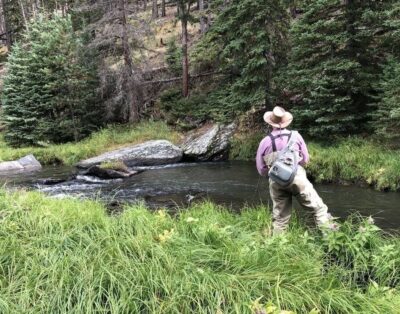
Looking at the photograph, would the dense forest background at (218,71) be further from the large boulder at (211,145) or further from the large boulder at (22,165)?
the large boulder at (22,165)

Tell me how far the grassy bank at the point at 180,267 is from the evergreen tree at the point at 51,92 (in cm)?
→ 1977

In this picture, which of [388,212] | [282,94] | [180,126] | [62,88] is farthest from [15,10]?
[388,212]

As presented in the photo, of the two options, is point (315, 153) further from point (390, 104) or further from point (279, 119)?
point (279, 119)

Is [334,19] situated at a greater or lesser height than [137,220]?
greater

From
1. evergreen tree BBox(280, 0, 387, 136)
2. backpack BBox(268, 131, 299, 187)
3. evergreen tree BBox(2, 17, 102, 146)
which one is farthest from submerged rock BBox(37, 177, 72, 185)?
backpack BBox(268, 131, 299, 187)

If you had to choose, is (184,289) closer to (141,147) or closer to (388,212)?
(388,212)

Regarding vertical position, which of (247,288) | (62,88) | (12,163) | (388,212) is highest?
(247,288)

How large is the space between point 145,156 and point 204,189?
684cm

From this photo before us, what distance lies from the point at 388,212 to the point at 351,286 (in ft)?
18.7

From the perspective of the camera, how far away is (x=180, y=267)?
4062mm

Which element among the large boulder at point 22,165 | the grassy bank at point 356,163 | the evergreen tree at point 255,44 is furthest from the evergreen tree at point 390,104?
the large boulder at point 22,165

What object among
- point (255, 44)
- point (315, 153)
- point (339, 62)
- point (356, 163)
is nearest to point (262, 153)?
point (356, 163)

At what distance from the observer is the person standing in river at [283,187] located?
5.78m

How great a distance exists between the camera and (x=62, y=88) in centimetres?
2458
